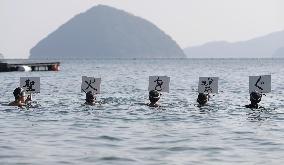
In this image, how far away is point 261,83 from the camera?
3338 centimetres

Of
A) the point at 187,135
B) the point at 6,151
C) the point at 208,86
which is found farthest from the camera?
the point at 208,86

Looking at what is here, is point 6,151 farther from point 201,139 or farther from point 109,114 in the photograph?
point 109,114

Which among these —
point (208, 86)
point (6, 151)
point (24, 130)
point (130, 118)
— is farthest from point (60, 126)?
point (208, 86)

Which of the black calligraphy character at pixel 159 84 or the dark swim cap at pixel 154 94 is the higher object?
the black calligraphy character at pixel 159 84

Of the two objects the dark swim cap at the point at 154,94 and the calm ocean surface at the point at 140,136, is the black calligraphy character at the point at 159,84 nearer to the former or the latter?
the dark swim cap at the point at 154,94

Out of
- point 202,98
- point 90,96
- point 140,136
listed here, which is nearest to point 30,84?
point 90,96

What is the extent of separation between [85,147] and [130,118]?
9.70 meters

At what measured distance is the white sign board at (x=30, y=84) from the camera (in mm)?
33347

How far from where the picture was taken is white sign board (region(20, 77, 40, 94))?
33347 millimetres

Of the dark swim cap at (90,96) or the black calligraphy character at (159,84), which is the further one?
the dark swim cap at (90,96)

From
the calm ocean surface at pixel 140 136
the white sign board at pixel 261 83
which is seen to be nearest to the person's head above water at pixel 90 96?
the calm ocean surface at pixel 140 136

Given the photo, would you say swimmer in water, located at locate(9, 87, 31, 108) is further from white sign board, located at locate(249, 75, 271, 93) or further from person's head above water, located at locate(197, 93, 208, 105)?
white sign board, located at locate(249, 75, 271, 93)

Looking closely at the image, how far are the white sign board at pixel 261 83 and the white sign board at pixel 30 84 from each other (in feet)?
40.2

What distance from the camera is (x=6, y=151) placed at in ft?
62.2
